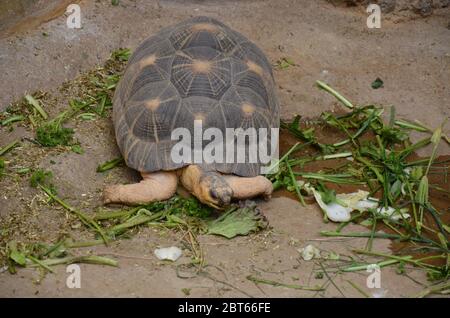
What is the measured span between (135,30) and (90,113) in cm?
126

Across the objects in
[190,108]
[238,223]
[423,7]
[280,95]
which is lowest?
[238,223]

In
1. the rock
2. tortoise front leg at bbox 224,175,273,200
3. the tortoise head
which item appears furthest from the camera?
Result: the rock

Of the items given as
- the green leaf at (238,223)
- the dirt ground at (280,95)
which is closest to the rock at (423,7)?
the dirt ground at (280,95)

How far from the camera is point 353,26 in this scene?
670 centimetres

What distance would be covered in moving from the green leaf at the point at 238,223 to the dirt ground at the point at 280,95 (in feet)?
0.17

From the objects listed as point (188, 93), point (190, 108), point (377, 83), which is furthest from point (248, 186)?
point (377, 83)

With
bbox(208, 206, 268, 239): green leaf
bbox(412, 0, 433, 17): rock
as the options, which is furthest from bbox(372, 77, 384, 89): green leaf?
bbox(208, 206, 268, 239): green leaf

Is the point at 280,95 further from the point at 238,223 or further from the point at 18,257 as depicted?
the point at 18,257

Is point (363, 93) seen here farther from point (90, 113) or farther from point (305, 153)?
point (90, 113)

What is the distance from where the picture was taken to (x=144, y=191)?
445cm

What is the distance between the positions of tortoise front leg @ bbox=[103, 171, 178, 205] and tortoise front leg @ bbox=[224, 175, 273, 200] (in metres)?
0.40

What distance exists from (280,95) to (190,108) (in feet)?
5.02

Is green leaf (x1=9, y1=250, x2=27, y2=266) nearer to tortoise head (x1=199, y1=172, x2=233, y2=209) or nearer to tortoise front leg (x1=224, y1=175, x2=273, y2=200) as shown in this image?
tortoise head (x1=199, y1=172, x2=233, y2=209)

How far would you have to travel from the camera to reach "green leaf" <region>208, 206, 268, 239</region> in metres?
4.21
